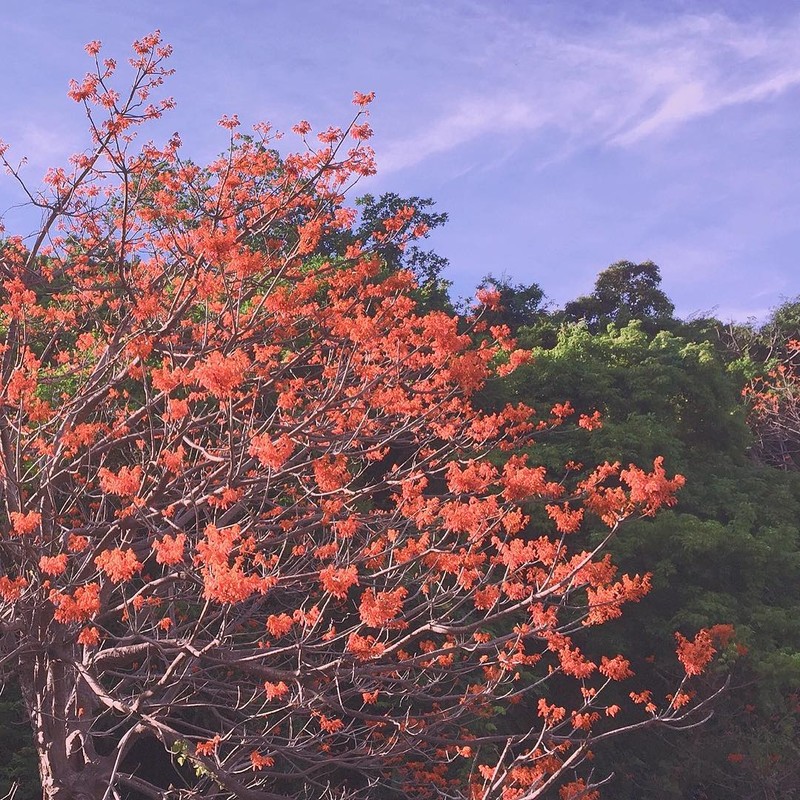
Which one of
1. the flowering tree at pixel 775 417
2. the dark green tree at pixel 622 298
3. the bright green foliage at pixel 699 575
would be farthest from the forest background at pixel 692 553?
the dark green tree at pixel 622 298

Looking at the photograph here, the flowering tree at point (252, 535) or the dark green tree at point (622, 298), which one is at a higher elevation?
the dark green tree at point (622, 298)

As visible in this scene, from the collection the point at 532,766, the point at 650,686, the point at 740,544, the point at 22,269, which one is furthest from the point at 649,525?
the point at 22,269

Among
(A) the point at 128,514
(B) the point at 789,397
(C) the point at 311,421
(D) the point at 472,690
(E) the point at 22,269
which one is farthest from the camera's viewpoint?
(B) the point at 789,397

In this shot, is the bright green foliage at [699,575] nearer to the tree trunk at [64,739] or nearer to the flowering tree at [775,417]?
the flowering tree at [775,417]

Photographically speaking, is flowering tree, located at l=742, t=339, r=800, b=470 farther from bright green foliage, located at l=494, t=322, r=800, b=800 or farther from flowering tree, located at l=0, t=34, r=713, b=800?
flowering tree, located at l=0, t=34, r=713, b=800

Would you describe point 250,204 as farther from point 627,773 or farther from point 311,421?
point 627,773

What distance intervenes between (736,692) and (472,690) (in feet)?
15.5

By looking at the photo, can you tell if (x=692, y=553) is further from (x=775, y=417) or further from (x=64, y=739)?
(x=775, y=417)

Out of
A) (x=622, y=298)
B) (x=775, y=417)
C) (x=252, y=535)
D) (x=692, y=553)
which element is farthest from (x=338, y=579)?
(x=622, y=298)

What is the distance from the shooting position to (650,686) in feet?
38.9

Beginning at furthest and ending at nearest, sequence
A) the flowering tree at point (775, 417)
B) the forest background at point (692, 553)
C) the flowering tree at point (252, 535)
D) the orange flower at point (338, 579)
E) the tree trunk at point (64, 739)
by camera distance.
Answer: the flowering tree at point (775, 417), the forest background at point (692, 553), the tree trunk at point (64, 739), the flowering tree at point (252, 535), the orange flower at point (338, 579)

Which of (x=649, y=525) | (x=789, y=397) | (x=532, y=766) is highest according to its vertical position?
(x=789, y=397)

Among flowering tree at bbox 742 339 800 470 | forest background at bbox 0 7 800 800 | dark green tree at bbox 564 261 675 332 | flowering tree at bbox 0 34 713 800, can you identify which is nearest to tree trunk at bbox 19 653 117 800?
flowering tree at bbox 0 34 713 800

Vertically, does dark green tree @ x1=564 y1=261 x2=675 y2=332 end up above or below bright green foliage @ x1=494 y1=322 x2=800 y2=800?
above
